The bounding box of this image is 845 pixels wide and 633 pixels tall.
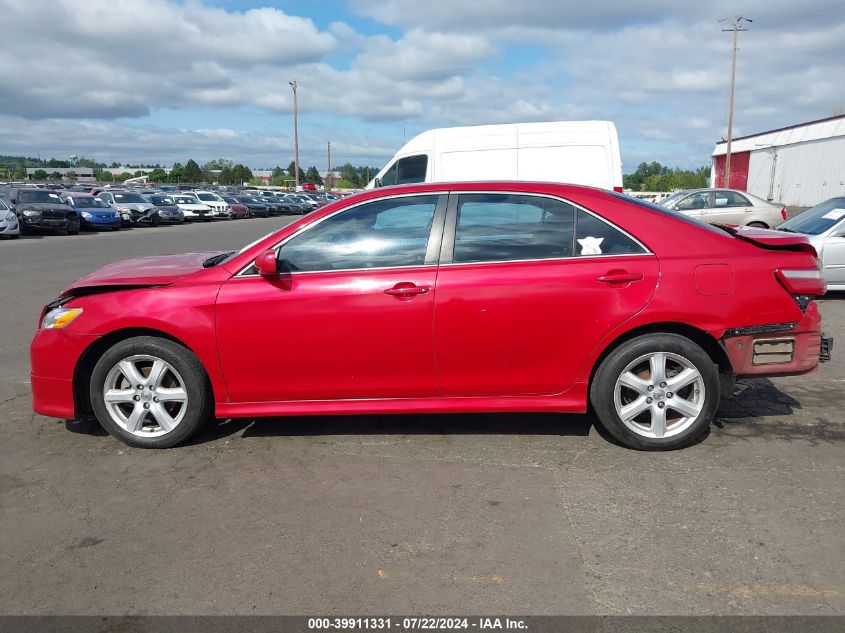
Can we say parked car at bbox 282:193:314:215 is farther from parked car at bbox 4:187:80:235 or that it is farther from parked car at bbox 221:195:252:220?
parked car at bbox 4:187:80:235

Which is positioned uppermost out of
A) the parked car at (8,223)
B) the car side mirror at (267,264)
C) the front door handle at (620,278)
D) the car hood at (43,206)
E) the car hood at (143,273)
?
the car hood at (43,206)

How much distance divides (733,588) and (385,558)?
1466mm

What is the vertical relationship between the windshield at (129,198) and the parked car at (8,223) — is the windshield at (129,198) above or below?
above

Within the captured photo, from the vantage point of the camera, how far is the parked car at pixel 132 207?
31.1m

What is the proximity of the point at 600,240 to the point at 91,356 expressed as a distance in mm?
3303

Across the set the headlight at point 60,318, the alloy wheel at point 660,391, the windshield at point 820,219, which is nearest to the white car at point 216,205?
the windshield at point 820,219

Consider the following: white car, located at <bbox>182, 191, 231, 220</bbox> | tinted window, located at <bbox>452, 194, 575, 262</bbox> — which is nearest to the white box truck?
tinted window, located at <bbox>452, 194, 575, 262</bbox>

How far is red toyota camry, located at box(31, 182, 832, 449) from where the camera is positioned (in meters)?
4.07

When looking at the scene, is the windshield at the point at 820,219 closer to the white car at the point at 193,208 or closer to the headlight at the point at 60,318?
the headlight at the point at 60,318

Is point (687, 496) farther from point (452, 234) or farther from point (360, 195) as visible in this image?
point (360, 195)

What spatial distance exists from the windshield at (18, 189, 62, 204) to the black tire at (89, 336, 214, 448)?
24.6 m

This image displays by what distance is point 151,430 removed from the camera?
4398 millimetres

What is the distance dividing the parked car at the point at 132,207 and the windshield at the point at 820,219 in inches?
1105

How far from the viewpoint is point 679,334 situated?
13.8ft
